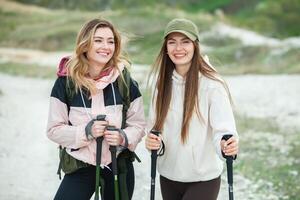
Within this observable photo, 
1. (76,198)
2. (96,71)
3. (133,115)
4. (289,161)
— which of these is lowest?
(289,161)

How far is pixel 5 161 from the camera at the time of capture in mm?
7027

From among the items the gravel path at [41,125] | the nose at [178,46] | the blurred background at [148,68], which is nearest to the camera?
the nose at [178,46]

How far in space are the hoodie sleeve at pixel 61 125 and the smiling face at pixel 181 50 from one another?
67 cm

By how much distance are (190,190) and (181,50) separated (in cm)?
84

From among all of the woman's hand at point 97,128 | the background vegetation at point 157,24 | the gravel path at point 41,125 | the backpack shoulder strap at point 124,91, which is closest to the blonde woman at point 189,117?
the backpack shoulder strap at point 124,91

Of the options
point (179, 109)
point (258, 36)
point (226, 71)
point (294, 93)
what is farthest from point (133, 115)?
point (258, 36)

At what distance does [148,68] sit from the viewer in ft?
58.9

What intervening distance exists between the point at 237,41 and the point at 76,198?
846 inches

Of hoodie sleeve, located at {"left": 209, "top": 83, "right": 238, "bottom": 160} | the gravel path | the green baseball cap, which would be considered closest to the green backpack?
the green baseball cap

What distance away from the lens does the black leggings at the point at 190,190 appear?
3.12 m

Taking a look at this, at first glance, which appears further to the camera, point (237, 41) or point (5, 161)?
point (237, 41)

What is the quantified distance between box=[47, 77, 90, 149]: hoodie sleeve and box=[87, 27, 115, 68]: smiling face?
0.79 ft

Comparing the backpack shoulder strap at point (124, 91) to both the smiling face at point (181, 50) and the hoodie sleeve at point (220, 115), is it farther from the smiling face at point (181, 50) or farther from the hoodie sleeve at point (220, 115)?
the hoodie sleeve at point (220, 115)

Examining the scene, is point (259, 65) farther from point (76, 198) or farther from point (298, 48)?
point (76, 198)
